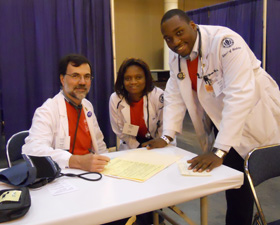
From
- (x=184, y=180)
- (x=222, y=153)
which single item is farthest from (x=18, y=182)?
(x=222, y=153)

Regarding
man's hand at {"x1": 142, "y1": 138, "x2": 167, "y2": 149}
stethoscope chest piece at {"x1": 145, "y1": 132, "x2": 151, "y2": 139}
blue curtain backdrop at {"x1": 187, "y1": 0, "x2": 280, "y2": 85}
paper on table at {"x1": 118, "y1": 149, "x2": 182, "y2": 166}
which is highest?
blue curtain backdrop at {"x1": 187, "y1": 0, "x2": 280, "y2": 85}

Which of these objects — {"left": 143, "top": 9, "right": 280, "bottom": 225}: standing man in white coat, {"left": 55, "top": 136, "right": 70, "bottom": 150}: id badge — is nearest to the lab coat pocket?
{"left": 143, "top": 9, "right": 280, "bottom": 225}: standing man in white coat

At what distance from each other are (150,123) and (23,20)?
5.85ft

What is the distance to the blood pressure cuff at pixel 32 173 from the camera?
3.54 ft

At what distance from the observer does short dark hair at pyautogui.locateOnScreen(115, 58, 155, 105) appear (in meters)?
2.04

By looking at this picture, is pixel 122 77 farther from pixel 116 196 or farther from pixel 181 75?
pixel 116 196

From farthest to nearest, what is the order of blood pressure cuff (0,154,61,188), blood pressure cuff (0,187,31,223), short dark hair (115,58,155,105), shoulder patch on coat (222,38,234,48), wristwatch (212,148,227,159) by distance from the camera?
short dark hair (115,58,155,105)
shoulder patch on coat (222,38,234,48)
wristwatch (212,148,227,159)
blood pressure cuff (0,154,61,188)
blood pressure cuff (0,187,31,223)

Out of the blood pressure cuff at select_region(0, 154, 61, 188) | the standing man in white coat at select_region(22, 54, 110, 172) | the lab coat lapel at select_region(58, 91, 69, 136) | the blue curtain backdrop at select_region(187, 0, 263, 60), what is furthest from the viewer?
the blue curtain backdrop at select_region(187, 0, 263, 60)

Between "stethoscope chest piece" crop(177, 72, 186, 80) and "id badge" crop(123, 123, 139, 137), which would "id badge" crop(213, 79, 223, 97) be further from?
"id badge" crop(123, 123, 139, 137)

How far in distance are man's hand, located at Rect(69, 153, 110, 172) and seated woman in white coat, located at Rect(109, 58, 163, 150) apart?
751mm

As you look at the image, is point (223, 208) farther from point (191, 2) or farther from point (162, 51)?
point (191, 2)

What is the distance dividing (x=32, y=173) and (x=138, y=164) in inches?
20.3

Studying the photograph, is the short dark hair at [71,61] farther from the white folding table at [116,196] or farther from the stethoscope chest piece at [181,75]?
the white folding table at [116,196]

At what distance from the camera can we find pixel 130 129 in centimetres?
A: 206
